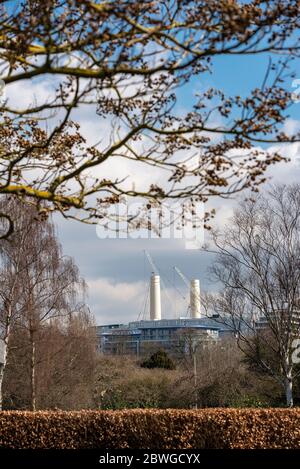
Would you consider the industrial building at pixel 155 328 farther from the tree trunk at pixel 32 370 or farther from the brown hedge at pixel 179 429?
the brown hedge at pixel 179 429

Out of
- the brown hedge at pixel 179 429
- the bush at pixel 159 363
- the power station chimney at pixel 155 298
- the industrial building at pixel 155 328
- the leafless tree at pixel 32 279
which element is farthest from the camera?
the power station chimney at pixel 155 298

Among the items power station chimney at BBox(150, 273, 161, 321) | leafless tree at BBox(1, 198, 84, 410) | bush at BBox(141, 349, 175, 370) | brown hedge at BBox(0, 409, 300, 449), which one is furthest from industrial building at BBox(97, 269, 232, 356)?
brown hedge at BBox(0, 409, 300, 449)

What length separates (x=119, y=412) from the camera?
9602 millimetres

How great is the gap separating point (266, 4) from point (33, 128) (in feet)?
10.2

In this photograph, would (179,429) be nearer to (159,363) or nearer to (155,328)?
(159,363)

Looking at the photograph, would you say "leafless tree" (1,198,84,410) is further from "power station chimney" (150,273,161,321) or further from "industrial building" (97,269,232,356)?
"power station chimney" (150,273,161,321)

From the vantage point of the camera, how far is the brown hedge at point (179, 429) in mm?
8898

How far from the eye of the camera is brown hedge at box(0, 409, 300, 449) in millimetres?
8898

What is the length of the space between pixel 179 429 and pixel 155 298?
194 feet

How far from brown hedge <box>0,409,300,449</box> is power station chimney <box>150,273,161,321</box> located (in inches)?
2210

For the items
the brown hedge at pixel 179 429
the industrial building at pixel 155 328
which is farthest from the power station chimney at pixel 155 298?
the brown hedge at pixel 179 429

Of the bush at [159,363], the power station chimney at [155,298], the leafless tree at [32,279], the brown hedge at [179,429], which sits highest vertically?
the power station chimney at [155,298]

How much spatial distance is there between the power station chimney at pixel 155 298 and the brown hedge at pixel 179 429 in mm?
56123
